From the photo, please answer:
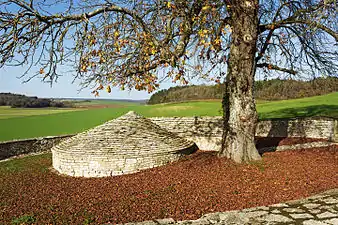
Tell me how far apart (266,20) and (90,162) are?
888 centimetres

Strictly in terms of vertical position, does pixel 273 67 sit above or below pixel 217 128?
above

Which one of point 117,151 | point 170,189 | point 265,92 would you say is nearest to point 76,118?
point 265,92

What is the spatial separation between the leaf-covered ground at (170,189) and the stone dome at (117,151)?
569 millimetres

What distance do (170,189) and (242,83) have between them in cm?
422

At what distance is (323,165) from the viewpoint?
9953mm

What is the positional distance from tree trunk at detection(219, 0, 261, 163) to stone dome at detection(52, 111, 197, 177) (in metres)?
3.04

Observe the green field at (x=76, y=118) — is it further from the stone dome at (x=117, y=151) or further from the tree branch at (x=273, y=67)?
the tree branch at (x=273, y=67)

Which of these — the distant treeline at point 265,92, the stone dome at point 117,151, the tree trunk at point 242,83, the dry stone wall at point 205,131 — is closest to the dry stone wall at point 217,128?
the dry stone wall at point 205,131

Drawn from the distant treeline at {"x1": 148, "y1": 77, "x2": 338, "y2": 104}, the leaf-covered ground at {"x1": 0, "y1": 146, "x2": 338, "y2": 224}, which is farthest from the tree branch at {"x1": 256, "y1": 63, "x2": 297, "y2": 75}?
the leaf-covered ground at {"x1": 0, "y1": 146, "x2": 338, "y2": 224}

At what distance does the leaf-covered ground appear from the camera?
271 inches

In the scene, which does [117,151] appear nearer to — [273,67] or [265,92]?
[273,67]

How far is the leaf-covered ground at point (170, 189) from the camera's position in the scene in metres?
Answer: 6.87

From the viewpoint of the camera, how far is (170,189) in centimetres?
836

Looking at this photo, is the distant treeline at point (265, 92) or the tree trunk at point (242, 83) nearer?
the tree trunk at point (242, 83)
